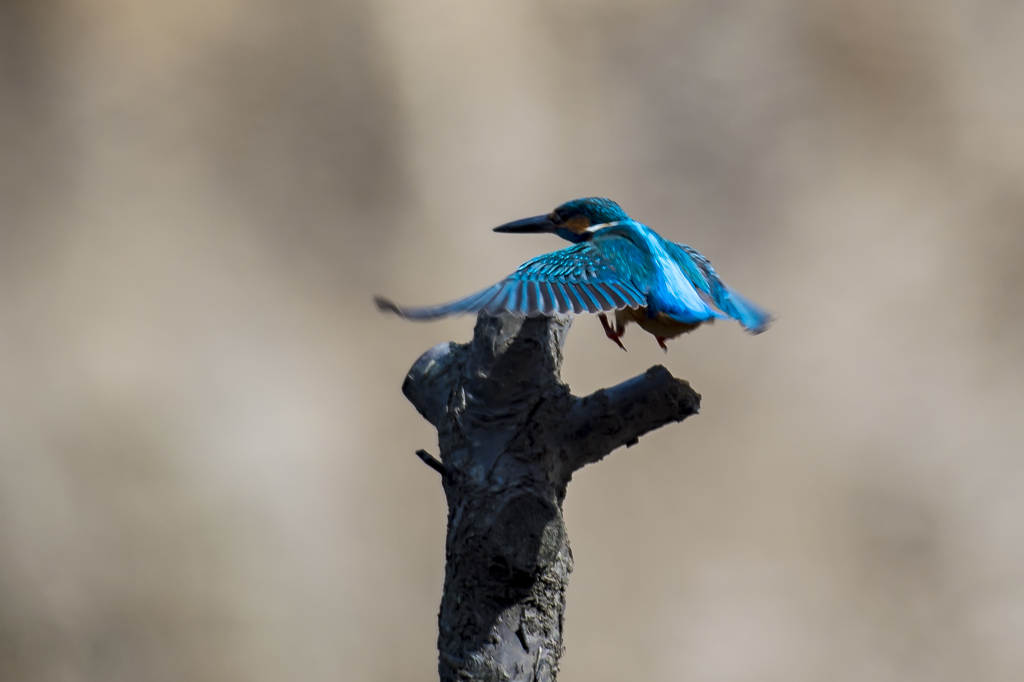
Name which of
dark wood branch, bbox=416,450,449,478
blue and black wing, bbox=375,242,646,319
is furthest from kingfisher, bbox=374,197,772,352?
dark wood branch, bbox=416,450,449,478

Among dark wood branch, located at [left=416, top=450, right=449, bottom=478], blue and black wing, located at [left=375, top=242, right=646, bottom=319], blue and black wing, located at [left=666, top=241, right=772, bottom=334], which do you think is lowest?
dark wood branch, located at [left=416, top=450, right=449, bottom=478]

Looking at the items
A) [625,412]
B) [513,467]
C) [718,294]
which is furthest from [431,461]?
[718,294]

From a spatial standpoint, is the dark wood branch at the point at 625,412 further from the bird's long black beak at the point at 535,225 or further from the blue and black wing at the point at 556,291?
the bird's long black beak at the point at 535,225

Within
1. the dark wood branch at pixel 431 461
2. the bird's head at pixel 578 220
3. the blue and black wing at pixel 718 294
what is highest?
the bird's head at pixel 578 220

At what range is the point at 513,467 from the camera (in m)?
1.04

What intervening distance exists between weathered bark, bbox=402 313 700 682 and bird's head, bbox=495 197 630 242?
20cm

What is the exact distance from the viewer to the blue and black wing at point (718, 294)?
1185 mm

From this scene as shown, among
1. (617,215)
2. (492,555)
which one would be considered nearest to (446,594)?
(492,555)

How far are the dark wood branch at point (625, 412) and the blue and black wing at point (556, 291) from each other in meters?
0.11

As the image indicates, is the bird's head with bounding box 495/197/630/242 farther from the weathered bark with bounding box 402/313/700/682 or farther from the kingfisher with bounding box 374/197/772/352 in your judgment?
the weathered bark with bounding box 402/313/700/682

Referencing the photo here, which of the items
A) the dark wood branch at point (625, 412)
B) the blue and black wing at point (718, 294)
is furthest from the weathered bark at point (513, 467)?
the blue and black wing at point (718, 294)

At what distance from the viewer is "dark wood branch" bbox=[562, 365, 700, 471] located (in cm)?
103

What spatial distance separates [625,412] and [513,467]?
158 mm

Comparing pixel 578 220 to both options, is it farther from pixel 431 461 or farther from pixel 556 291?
pixel 431 461
